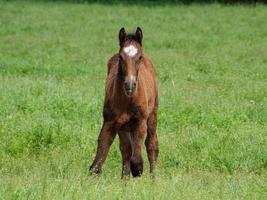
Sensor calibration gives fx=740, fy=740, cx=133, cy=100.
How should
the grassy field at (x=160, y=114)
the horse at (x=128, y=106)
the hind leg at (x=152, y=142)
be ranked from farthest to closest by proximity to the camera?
the hind leg at (x=152, y=142) → the horse at (x=128, y=106) → the grassy field at (x=160, y=114)

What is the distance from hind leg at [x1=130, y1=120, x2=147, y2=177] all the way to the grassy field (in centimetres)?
38

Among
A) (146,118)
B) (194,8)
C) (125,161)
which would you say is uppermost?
(146,118)

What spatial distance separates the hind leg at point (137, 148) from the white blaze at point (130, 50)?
37.9 inches

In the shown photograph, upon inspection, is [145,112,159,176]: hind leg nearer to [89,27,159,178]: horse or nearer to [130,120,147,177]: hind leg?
[89,27,159,178]: horse

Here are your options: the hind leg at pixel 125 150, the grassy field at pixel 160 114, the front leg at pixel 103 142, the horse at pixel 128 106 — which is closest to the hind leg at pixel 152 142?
the grassy field at pixel 160 114

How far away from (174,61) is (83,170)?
13447 millimetres

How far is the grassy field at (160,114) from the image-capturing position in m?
8.38

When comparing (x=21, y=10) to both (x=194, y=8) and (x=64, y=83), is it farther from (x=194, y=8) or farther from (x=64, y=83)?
(x=64, y=83)

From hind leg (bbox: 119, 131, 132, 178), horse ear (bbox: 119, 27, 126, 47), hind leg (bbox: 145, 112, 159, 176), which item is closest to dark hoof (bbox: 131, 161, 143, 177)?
hind leg (bbox: 119, 131, 132, 178)

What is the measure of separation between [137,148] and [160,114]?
4381 millimetres

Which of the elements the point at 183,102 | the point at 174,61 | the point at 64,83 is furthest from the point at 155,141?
the point at 174,61

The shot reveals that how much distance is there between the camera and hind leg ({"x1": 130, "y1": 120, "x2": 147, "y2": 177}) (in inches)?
365

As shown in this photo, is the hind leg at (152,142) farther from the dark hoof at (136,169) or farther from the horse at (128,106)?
the dark hoof at (136,169)

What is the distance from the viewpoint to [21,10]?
1412 inches
